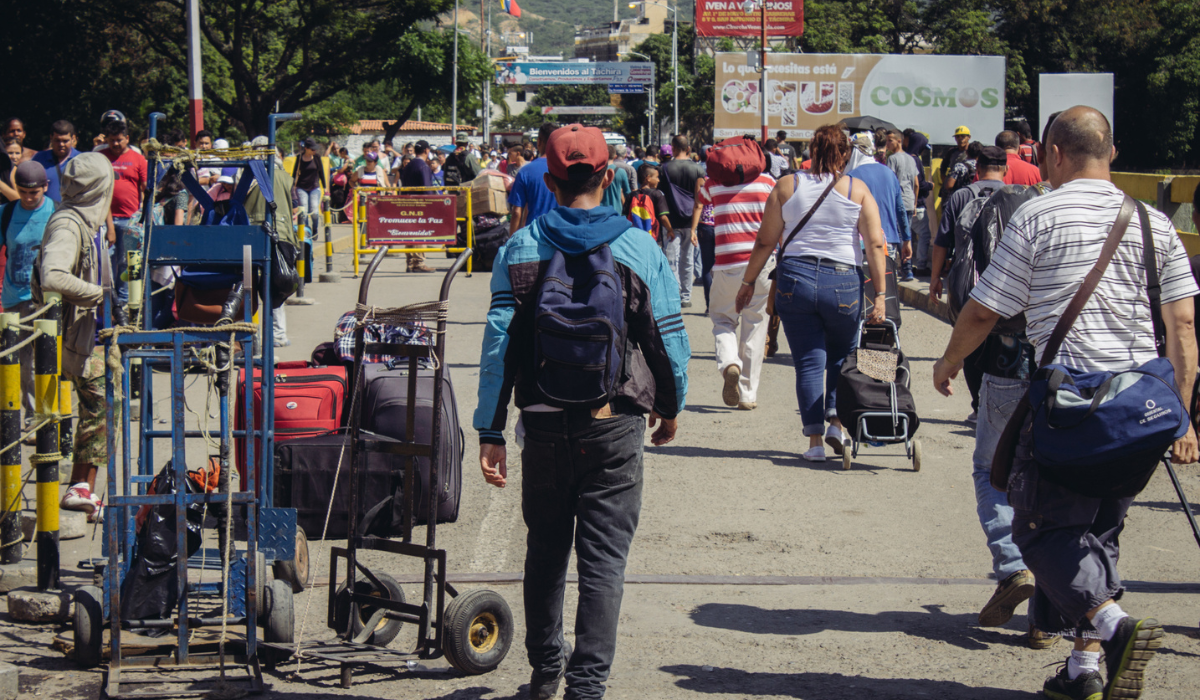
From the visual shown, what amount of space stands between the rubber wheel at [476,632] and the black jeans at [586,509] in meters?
0.44

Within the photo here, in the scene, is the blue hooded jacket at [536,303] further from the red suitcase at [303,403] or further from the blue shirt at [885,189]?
the blue shirt at [885,189]

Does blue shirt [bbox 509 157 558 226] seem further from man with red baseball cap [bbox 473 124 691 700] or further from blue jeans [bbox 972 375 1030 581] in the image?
man with red baseball cap [bbox 473 124 691 700]

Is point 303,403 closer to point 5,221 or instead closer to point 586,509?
point 5,221

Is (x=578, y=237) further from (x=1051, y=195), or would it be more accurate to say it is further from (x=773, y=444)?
(x=773, y=444)

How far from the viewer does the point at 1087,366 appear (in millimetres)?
3396

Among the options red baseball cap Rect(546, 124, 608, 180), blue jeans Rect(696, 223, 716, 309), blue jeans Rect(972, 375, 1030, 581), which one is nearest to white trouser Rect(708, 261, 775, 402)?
blue jeans Rect(696, 223, 716, 309)

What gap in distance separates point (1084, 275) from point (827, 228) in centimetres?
301

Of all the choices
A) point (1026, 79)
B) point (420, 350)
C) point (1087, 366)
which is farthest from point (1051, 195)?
point (1026, 79)

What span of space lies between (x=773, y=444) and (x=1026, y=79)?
5315 centimetres

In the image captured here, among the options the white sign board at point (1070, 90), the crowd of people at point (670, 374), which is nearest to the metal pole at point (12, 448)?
the crowd of people at point (670, 374)

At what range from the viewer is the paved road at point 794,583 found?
12.7ft

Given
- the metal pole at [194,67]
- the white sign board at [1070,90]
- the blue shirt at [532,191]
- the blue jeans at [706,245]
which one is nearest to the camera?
the blue shirt at [532,191]

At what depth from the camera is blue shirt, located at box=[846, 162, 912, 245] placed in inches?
332

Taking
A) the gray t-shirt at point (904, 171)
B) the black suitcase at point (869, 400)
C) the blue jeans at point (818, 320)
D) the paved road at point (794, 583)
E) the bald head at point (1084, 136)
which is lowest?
the paved road at point (794, 583)
